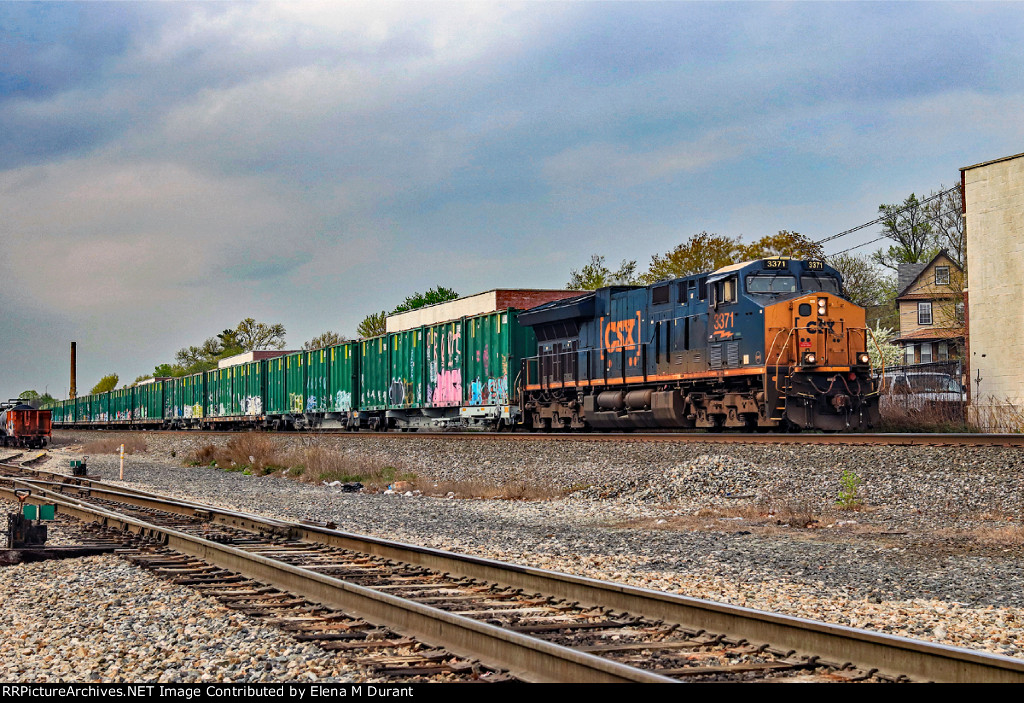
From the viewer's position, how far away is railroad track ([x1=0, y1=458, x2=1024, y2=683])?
14.9 feet

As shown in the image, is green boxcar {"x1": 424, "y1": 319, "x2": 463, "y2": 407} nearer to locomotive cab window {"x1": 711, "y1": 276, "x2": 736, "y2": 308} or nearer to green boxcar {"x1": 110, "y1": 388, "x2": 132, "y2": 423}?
locomotive cab window {"x1": 711, "y1": 276, "x2": 736, "y2": 308}

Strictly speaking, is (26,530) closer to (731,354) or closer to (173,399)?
(731,354)

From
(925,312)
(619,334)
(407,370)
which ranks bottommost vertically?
(407,370)

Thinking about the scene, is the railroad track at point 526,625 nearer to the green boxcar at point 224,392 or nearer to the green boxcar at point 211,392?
the green boxcar at point 224,392

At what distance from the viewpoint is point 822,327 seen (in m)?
17.7

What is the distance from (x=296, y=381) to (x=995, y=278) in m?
27.8

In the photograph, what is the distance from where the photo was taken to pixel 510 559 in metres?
8.80

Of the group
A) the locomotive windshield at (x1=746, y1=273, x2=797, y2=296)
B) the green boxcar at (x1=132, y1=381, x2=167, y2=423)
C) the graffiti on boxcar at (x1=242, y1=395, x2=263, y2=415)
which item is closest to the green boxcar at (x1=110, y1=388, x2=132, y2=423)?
the green boxcar at (x1=132, y1=381, x2=167, y2=423)

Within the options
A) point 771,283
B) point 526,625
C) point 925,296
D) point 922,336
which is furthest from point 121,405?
point 526,625

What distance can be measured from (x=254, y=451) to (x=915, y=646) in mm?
23670

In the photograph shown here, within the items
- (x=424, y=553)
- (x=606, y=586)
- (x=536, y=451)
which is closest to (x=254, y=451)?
(x=536, y=451)

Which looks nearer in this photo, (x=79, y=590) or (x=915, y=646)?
(x=915, y=646)

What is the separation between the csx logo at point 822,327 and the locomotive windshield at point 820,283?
2.87 feet
